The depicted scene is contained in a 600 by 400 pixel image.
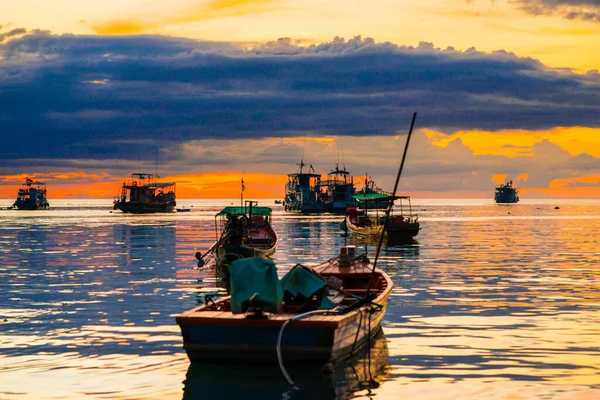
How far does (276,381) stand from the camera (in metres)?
16.2

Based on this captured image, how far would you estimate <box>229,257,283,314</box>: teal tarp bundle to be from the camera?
56.1ft

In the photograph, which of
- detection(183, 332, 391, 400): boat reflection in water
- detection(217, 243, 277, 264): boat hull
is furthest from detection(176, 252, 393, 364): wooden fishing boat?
detection(217, 243, 277, 264): boat hull

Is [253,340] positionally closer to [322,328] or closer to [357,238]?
[322,328]

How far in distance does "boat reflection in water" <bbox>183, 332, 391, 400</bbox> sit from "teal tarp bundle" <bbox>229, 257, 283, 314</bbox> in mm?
1343

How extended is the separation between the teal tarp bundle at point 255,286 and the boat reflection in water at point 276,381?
1.34 m

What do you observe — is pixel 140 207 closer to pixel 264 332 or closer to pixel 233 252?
pixel 233 252

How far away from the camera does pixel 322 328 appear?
16.0 meters

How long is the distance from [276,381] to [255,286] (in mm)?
2261

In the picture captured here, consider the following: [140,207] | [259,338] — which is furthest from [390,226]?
[140,207]

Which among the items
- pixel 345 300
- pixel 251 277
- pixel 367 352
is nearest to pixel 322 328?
pixel 251 277

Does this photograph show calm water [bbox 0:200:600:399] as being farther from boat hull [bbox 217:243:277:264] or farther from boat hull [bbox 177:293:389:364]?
boat hull [bbox 217:243:277:264]

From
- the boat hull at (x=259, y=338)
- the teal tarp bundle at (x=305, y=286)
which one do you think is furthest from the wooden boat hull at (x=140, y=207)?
the boat hull at (x=259, y=338)

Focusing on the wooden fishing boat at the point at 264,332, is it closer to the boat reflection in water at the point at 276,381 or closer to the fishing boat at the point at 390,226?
the boat reflection in water at the point at 276,381

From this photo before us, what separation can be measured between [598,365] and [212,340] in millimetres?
8993
